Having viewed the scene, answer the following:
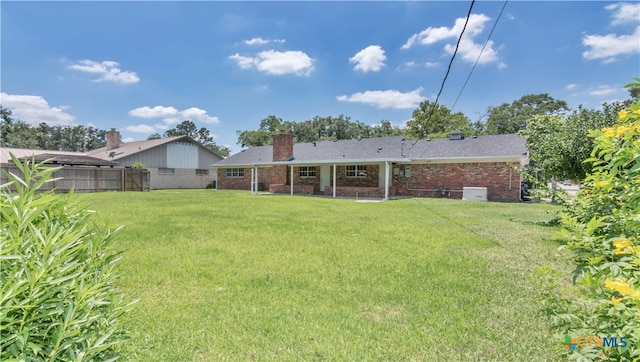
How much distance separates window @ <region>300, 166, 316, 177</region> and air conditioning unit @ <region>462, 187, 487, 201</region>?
10684 millimetres

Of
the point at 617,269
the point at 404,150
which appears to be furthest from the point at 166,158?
the point at 617,269

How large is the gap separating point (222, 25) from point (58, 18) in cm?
450

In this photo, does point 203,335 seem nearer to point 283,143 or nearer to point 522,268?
point 522,268

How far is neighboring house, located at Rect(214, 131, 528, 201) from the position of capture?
1719 centimetres

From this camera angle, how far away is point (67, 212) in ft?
4.99

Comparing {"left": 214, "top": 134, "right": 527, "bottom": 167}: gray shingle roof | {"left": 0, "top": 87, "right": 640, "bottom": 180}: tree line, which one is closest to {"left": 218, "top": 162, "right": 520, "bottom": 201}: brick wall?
{"left": 214, "top": 134, "right": 527, "bottom": 167}: gray shingle roof

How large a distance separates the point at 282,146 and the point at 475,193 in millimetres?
14019

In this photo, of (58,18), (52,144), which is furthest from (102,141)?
(58,18)

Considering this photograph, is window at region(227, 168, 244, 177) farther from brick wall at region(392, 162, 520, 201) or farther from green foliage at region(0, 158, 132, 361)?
green foliage at region(0, 158, 132, 361)

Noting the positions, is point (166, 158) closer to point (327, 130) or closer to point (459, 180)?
point (459, 180)

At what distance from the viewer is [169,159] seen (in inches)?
1211

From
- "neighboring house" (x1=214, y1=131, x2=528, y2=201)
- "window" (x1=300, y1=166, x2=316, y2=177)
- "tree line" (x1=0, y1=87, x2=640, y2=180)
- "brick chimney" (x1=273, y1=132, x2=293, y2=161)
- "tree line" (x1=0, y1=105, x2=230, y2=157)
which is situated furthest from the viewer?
"tree line" (x1=0, y1=105, x2=230, y2=157)

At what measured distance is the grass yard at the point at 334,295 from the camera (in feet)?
8.73

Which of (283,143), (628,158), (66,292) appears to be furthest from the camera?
(283,143)
